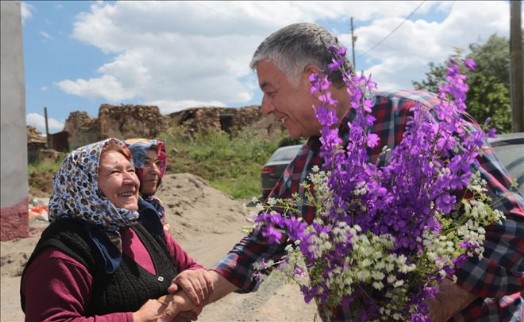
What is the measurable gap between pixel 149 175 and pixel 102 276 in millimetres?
2013

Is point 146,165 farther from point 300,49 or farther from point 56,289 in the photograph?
point 300,49

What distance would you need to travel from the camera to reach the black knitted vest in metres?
2.13

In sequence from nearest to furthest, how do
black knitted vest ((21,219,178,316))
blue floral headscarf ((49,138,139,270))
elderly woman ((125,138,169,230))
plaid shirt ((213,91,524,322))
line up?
1. plaid shirt ((213,91,524,322))
2. black knitted vest ((21,219,178,316))
3. blue floral headscarf ((49,138,139,270))
4. elderly woman ((125,138,169,230))

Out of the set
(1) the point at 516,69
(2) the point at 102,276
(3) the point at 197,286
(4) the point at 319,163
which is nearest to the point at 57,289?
(2) the point at 102,276

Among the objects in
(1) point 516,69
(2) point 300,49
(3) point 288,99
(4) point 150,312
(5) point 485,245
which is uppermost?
(1) point 516,69

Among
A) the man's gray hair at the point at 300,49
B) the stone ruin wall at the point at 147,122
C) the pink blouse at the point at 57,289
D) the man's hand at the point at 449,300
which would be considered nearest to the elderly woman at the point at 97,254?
the pink blouse at the point at 57,289

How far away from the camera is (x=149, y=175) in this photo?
4152mm

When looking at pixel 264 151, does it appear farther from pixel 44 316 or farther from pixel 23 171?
pixel 44 316

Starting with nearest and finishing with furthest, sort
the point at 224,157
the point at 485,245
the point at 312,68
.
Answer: the point at 485,245 < the point at 312,68 < the point at 224,157

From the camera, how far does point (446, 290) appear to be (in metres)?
1.51

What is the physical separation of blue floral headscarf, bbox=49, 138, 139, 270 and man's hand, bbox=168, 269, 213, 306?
298 millimetres

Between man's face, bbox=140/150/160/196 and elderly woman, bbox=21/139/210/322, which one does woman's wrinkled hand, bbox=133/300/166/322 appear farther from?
man's face, bbox=140/150/160/196

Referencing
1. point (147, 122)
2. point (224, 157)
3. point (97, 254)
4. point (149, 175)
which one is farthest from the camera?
point (147, 122)

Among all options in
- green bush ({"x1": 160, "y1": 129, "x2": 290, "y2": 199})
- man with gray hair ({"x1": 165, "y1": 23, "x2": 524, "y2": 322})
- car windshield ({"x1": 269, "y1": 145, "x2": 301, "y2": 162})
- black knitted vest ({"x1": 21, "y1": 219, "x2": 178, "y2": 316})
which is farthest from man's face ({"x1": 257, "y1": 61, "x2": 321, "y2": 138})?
green bush ({"x1": 160, "y1": 129, "x2": 290, "y2": 199})
